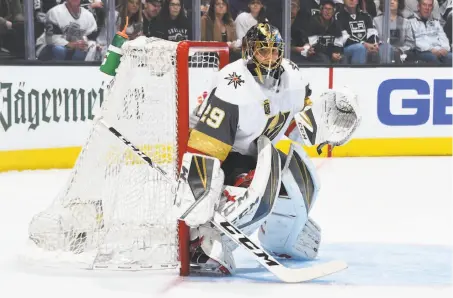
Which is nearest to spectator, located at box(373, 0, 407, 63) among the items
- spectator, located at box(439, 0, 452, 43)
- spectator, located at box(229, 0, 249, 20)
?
spectator, located at box(439, 0, 452, 43)

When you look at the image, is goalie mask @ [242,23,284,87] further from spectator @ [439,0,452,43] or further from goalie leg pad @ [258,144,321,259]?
spectator @ [439,0,452,43]

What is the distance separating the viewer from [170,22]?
293 inches

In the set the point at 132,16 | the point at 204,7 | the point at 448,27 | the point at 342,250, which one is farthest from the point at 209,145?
the point at 448,27

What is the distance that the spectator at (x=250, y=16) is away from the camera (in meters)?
7.70

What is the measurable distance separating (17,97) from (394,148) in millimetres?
2982

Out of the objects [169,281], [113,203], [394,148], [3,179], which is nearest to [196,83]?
[113,203]

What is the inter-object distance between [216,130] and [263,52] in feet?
1.06

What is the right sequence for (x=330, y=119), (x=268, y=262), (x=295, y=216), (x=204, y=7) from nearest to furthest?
(x=268, y=262), (x=295, y=216), (x=330, y=119), (x=204, y=7)

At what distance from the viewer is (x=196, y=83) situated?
4766 mm

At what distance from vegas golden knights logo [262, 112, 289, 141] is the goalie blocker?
47mm

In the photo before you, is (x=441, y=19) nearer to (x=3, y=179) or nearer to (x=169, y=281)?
(x=3, y=179)

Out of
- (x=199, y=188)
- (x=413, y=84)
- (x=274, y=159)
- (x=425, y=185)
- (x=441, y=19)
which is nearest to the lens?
(x=199, y=188)

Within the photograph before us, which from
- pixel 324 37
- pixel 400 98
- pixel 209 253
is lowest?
pixel 209 253

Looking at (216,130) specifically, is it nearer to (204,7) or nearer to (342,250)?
(342,250)
